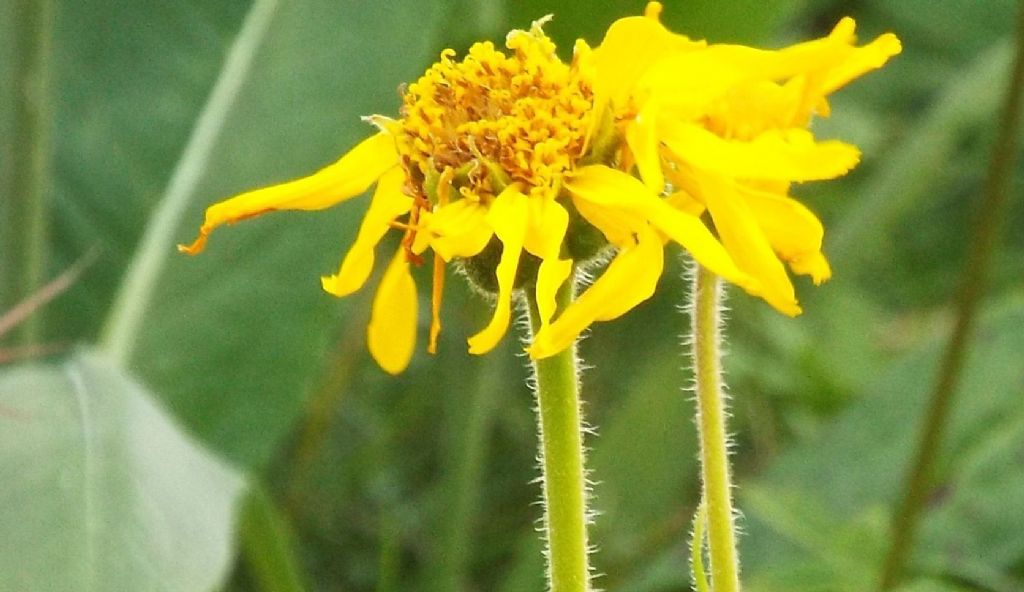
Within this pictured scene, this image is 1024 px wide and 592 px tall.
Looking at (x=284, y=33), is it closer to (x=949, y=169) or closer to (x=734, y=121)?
(x=734, y=121)

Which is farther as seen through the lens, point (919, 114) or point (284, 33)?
point (919, 114)

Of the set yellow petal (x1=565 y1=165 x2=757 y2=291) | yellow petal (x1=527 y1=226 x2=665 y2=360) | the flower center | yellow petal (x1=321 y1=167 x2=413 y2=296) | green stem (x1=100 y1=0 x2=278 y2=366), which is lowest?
yellow petal (x1=527 y1=226 x2=665 y2=360)

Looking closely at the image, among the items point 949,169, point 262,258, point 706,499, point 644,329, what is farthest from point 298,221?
point 949,169

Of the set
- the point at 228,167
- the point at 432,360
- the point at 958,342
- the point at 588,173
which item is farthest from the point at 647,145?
the point at 432,360

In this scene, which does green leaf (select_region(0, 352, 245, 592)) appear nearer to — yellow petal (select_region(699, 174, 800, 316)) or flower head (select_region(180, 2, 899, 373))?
flower head (select_region(180, 2, 899, 373))

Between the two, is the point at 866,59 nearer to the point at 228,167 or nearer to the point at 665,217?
the point at 665,217

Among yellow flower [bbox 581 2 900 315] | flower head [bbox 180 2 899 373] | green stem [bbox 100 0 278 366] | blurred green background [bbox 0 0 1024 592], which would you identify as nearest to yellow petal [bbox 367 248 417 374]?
flower head [bbox 180 2 899 373]

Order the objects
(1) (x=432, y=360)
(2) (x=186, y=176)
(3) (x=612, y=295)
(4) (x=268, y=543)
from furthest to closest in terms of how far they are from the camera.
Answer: (1) (x=432, y=360)
(2) (x=186, y=176)
(4) (x=268, y=543)
(3) (x=612, y=295)
